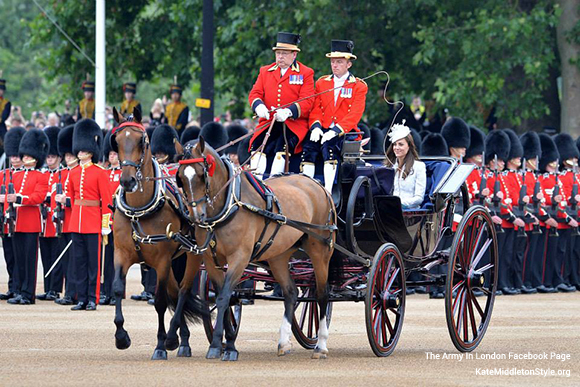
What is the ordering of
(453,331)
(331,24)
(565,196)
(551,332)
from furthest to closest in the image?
(331,24) < (565,196) < (551,332) < (453,331)

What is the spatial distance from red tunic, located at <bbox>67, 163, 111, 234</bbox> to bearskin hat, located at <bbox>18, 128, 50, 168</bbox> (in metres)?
1.20

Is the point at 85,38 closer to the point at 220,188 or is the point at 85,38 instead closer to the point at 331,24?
the point at 331,24

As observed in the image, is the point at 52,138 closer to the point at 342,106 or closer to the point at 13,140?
the point at 13,140

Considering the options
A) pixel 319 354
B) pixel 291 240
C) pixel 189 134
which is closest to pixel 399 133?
pixel 291 240

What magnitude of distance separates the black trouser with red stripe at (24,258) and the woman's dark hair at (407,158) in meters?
5.15

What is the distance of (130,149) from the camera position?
34.4 ft

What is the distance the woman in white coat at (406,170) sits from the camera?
38.5 ft

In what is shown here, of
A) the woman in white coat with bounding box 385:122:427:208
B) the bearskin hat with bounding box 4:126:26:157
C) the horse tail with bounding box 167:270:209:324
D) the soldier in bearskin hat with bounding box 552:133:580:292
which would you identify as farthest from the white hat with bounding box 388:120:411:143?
the soldier in bearskin hat with bounding box 552:133:580:292

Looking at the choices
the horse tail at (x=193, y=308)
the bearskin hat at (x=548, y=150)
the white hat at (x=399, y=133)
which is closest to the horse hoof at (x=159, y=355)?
the horse tail at (x=193, y=308)

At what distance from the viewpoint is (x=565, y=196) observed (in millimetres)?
18297

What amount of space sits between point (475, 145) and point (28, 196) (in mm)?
5460

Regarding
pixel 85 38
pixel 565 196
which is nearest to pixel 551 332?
pixel 565 196

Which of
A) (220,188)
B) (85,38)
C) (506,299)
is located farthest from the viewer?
(85,38)

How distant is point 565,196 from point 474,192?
1852 mm
